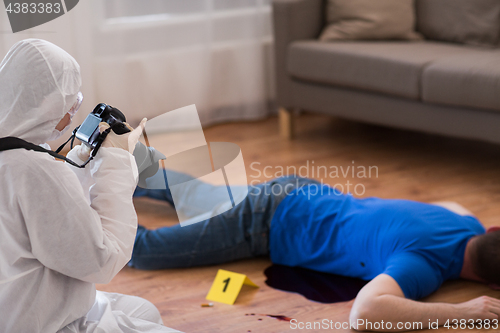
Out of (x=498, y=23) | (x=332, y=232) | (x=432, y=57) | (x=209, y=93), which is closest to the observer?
(x=332, y=232)

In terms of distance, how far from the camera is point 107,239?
2.87 ft

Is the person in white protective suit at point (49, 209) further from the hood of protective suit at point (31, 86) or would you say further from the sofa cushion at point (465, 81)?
the sofa cushion at point (465, 81)

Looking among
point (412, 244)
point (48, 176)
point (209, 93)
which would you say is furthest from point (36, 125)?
point (209, 93)

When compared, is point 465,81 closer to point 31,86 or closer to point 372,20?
point 372,20

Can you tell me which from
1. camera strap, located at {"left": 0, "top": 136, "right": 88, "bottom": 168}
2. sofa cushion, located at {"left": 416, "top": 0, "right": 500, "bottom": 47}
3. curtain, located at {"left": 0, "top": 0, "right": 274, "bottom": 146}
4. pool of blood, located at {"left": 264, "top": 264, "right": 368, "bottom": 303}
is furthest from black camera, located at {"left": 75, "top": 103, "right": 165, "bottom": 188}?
sofa cushion, located at {"left": 416, "top": 0, "right": 500, "bottom": 47}

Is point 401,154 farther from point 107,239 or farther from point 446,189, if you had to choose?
point 107,239

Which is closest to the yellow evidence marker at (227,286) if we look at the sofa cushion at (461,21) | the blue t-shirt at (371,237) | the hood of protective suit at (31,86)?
the blue t-shirt at (371,237)

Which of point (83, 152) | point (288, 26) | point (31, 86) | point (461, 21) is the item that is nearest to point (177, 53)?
point (288, 26)

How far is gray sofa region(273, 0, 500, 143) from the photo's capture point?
215 centimetres

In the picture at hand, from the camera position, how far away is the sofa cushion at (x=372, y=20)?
2.62 m

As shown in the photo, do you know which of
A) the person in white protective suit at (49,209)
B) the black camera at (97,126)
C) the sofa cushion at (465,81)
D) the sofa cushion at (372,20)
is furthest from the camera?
the sofa cushion at (372,20)

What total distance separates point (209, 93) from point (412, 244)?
6.13 ft

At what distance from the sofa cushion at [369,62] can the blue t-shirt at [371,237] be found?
2.96 feet

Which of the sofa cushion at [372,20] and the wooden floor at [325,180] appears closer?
the wooden floor at [325,180]
